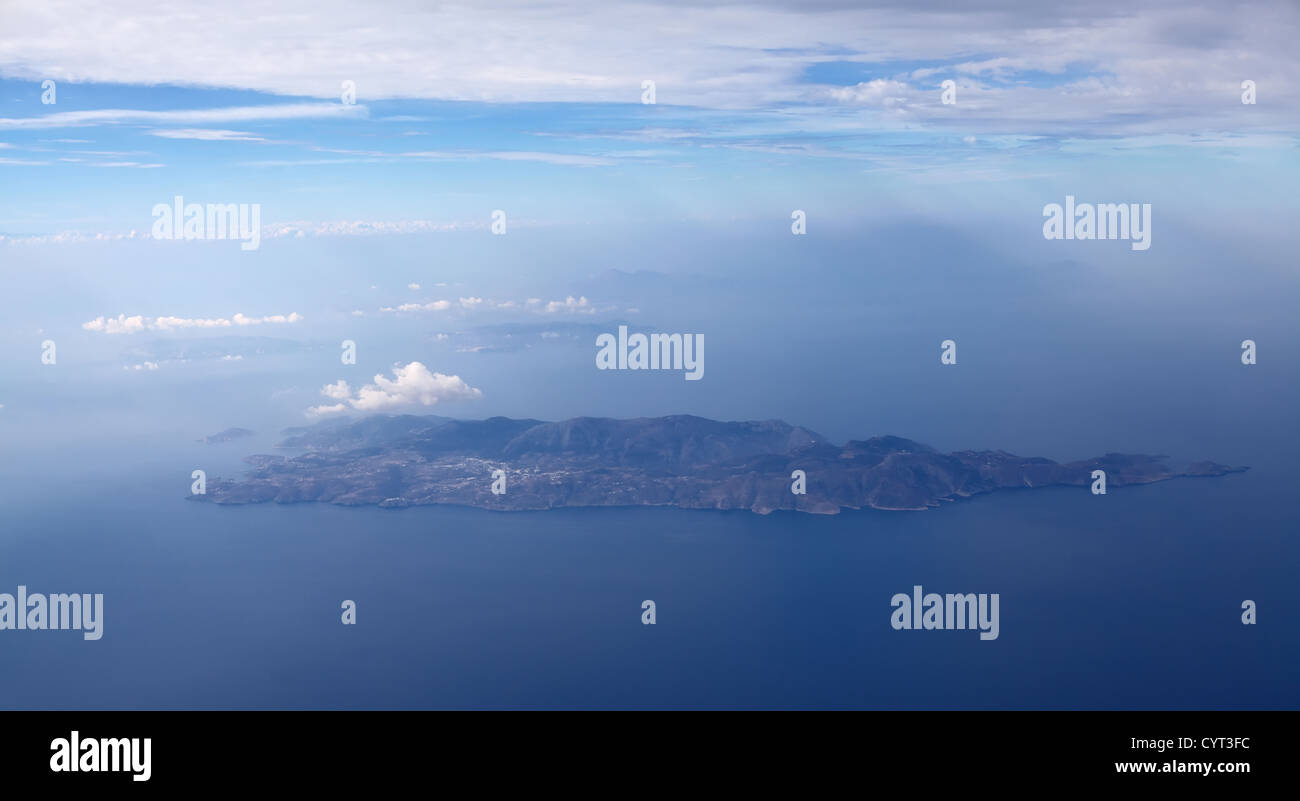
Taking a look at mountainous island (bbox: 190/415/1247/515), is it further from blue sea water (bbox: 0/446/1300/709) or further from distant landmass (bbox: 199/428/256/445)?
distant landmass (bbox: 199/428/256/445)

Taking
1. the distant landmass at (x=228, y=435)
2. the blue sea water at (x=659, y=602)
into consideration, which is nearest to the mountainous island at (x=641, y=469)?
the blue sea water at (x=659, y=602)

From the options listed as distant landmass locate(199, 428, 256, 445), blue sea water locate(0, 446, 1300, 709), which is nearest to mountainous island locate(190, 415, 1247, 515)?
blue sea water locate(0, 446, 1300, 709)

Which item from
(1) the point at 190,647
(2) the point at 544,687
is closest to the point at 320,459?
(1) the point at 190,647

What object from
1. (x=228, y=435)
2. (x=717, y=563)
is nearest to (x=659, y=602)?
(x=717, y=563)

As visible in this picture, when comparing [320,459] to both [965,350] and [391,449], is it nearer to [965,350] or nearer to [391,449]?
[391,449]

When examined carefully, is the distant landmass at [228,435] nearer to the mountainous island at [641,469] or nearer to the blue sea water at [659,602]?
the mountainous island at [641,469]

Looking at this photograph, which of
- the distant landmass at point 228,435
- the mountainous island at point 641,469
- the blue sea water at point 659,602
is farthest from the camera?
the distant landmass at point 228,435

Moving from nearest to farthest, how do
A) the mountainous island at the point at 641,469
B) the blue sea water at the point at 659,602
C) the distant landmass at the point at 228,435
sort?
the blue sea water at the point at 659,602 → the mountainous island at the point at 641,469 → the distant landmass at the point at 228,435
